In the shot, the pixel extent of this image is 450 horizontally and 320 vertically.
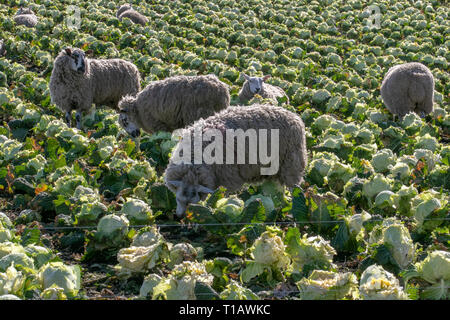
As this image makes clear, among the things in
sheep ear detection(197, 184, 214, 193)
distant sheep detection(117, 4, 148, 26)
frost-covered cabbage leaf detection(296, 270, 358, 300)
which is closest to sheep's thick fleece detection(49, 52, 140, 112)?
sheep ear detection(197, 184, 214, 193)

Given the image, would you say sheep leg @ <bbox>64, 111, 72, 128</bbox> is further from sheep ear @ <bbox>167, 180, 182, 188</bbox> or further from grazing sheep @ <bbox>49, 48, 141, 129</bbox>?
sheep ear @ <bbox>167, 180, 182, 188</bbox>

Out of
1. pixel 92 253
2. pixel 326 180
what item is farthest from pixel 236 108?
pixel 92 253

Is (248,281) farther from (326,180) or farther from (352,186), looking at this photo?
(326,180)

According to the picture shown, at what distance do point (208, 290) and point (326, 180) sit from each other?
385cm

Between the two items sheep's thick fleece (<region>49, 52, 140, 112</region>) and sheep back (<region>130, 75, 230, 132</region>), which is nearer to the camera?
sheep back (<region>130, 75, 230, 132</region>)

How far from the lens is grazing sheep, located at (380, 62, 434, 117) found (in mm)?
11938

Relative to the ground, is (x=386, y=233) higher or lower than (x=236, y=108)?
lower

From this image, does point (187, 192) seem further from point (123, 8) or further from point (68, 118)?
point (123, 8)

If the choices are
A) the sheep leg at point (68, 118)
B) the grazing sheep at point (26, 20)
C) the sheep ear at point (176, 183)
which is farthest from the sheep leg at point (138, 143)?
the grazing sheep at point (26, 20)

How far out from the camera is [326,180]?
783 centimetres

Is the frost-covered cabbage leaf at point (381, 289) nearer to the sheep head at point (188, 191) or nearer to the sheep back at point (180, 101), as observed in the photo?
the sheep head at point (188, 191)

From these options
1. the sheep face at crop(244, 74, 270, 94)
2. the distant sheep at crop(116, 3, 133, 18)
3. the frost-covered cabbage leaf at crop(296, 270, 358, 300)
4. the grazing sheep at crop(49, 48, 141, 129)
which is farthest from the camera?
the distant sheep at crop(116, 3, 133, 18)

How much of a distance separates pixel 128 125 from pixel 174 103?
3.78 ft

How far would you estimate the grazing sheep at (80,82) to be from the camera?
11328 millimetres
